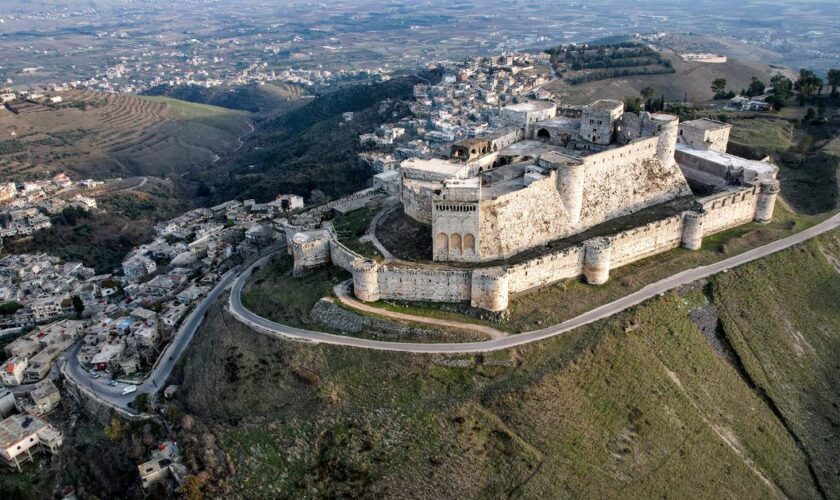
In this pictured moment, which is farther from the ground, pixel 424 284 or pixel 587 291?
pixel 424 284

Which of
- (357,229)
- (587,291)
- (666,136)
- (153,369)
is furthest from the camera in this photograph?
(666,136)

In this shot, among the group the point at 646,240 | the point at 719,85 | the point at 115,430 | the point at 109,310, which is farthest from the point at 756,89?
the point at 115,430

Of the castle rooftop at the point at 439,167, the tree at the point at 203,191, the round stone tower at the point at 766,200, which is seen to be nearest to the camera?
the castle rooftop at the point at 439,167

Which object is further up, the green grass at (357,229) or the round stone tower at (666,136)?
the round stone tower at (666,136)

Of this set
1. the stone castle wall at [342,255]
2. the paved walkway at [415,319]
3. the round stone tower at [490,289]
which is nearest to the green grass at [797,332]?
the round stone tower at [490,289]

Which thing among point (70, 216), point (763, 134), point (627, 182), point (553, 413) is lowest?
point (70, 216)

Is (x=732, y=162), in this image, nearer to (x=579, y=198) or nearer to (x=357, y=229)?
(x=579, y=198)

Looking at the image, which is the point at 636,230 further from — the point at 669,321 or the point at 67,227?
the point at 67,227

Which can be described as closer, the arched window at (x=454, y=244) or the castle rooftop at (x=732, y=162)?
the arched window at (x=454, y=244)

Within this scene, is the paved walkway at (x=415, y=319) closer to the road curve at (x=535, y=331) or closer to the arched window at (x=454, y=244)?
the road curve at (x=535, y=331)
